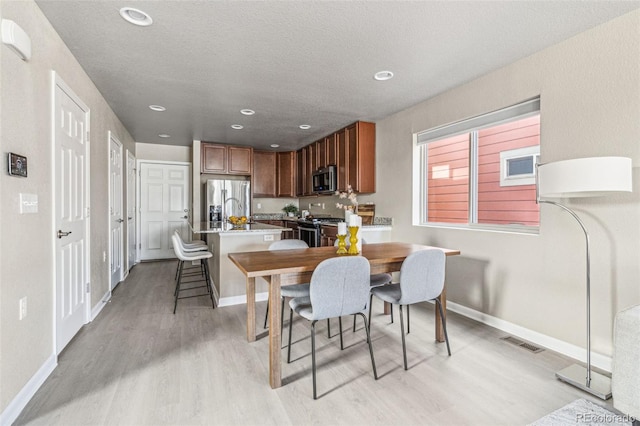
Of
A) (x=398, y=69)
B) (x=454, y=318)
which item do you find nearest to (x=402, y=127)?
(x=398, y=69)

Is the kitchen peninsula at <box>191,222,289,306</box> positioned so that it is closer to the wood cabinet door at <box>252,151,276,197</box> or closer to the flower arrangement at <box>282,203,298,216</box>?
the wood cabinet door at <box>252,151,276,197</box>

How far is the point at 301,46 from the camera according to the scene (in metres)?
2.45

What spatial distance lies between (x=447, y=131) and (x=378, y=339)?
7.50 ft

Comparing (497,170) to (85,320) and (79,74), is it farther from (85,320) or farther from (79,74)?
(85,320)

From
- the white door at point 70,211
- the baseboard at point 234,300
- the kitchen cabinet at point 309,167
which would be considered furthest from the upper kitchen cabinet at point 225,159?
the baseboard at point 234,300

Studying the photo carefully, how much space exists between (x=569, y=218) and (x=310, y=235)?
3522mm

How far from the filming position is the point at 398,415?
1.73 meters

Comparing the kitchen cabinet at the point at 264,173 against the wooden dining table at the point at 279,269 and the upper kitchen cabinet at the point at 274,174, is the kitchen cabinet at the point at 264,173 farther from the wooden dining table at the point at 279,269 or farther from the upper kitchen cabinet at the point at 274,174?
the wooden dining table at the point at 279,269

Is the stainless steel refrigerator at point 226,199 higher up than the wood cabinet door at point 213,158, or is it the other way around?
the wood cabinet door at point 213,158

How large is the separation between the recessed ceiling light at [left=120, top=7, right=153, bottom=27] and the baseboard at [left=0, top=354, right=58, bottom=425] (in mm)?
2281

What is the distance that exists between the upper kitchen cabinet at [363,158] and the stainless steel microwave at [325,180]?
51 cm

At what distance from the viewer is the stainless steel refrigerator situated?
595 cm

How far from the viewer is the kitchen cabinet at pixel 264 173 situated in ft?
22.1

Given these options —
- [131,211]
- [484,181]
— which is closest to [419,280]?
[484,181]
